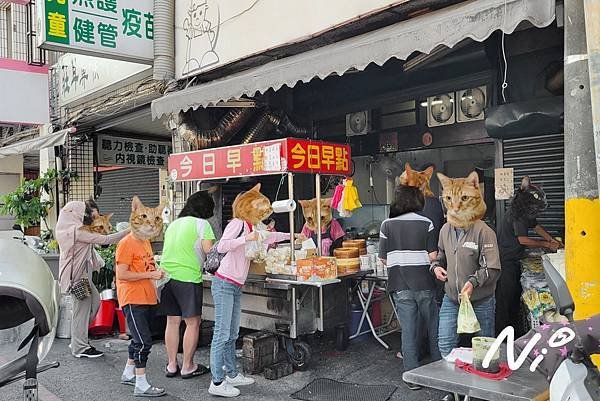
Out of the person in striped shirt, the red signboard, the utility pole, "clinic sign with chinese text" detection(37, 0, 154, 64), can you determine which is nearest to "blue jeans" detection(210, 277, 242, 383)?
the red signboard

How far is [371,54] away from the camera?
486 centimetres

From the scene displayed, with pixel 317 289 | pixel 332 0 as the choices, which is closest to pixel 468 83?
pixel 332 0

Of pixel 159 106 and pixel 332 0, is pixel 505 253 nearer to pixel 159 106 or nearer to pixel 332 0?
pixel 332 0

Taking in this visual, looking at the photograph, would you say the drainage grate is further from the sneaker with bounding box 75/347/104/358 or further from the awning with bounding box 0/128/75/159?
the awning with bounding box 0/128/75/159

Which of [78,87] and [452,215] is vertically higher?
[78,87]

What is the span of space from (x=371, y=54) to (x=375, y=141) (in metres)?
4.45

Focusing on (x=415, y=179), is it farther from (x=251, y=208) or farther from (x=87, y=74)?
(x=87, y=74)

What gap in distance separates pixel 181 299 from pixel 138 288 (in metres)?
0.49

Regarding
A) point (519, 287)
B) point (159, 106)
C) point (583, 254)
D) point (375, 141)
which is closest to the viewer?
point (583, 254)

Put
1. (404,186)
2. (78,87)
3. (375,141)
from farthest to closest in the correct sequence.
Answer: (78,87), (375,141), (404,186)

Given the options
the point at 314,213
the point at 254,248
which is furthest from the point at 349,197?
the point at 254,248

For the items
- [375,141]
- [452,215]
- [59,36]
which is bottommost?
[452,215]

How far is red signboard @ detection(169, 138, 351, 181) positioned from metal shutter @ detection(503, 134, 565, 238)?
2200mm

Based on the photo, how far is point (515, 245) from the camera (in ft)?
19.5
